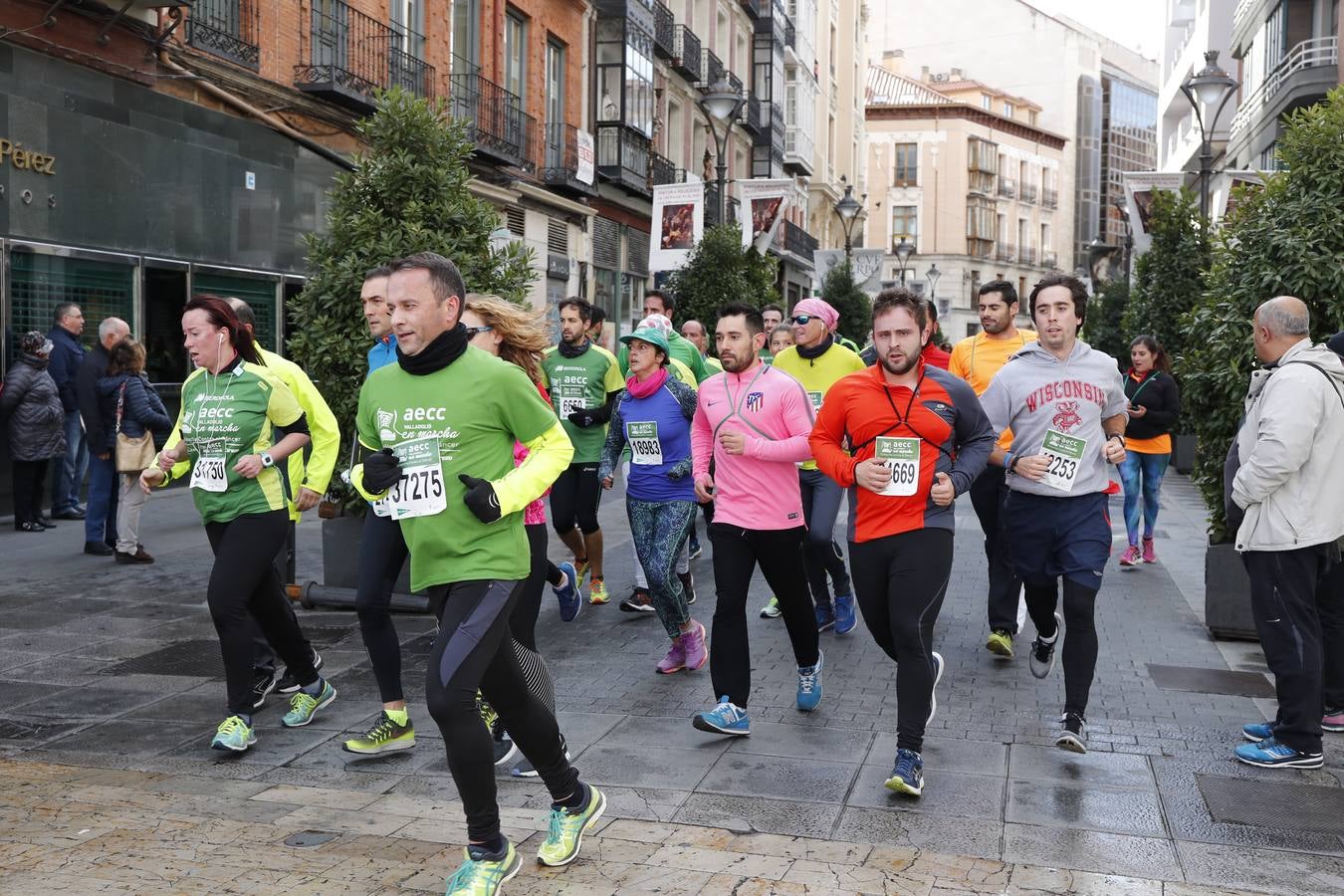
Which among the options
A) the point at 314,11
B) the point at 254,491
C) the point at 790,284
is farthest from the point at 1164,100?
the point at 254,491

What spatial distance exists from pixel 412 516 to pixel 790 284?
4952 cm

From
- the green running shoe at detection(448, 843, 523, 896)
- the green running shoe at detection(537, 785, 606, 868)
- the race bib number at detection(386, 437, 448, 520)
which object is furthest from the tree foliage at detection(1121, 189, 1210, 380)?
the green running shoe at detection(448, 843, 523, 896)

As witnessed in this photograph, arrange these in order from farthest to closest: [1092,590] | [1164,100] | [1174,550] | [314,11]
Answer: [1164,100] → [314,11] → [1174,550] → [1092,590]

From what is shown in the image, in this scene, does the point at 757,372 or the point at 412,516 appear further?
the point at 757,372

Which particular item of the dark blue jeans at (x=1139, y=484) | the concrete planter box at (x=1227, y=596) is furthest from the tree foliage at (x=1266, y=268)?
the dark blue jeans at (x=1139, y=484)

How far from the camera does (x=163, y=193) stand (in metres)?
15.3

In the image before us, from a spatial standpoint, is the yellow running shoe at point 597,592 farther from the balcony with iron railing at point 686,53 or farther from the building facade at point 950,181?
the building facade at point 950,181

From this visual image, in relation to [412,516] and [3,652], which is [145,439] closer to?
[3,652]

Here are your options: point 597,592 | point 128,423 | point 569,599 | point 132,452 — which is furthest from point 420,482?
point 128,423

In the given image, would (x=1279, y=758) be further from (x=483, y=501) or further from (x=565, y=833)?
(x=483, y=501)

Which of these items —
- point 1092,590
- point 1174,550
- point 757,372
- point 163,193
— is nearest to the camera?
point 1092,590

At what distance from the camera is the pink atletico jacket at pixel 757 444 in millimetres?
6109

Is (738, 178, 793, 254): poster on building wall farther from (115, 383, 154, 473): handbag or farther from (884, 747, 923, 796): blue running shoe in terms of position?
(884, 747, 923, 796): blue running shoe

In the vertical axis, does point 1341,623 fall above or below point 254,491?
below
